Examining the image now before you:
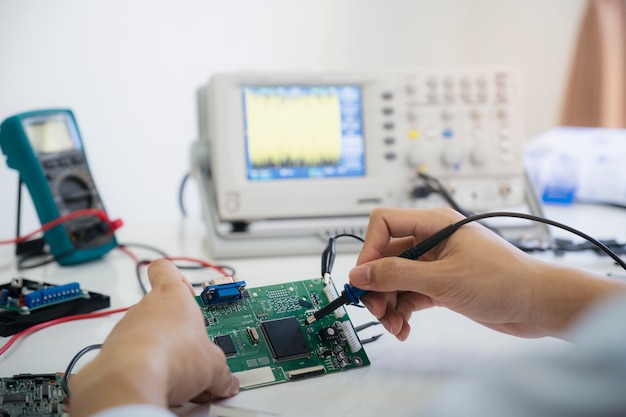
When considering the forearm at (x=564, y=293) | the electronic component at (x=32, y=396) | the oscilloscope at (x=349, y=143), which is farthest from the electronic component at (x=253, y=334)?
the oscilloscope at (x=349, y=143)

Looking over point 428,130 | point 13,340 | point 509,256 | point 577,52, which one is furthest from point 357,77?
point 577,52

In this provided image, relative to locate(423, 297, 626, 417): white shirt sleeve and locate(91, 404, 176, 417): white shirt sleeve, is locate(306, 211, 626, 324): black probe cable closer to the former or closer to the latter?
locate(91, 404, 176, 417): white shirt sleeve

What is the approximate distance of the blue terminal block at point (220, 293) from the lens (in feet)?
3.22

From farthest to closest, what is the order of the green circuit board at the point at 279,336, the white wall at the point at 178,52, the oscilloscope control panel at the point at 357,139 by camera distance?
the white wall at the point at 178,52, the oscilloscope control panel at the point at 357,139, the green circuit board at the point at 279,336

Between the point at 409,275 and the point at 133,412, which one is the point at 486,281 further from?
the point at 133,412

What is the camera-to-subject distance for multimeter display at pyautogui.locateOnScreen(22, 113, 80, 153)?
4.92 feet

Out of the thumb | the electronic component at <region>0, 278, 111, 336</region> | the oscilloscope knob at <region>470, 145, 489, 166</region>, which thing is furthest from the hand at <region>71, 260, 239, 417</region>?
the oscilloscope knob at <region>470, 145, 489, 166</region>

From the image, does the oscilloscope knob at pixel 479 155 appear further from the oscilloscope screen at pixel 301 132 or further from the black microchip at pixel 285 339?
the black microchip at pixel 285 339

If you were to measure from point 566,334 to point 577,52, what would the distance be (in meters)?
2.07

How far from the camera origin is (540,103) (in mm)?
2877

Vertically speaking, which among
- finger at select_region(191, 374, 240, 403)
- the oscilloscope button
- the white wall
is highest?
the white wall

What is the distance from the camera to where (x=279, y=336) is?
3.10 ft

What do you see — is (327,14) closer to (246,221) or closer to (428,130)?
(428,130)

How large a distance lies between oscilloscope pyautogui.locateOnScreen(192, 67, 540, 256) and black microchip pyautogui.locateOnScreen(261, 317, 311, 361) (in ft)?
2.13
